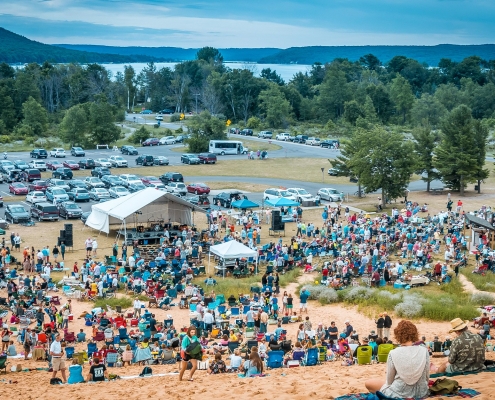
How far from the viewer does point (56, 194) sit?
45219mm

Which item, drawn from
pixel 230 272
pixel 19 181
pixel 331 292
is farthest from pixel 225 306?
pixel 19 181

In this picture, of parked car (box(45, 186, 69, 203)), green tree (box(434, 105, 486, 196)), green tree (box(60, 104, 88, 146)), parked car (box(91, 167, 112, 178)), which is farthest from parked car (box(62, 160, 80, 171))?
green tree (box(434, 105, 486, 196))

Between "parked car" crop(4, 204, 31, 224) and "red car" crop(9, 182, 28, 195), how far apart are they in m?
8.25

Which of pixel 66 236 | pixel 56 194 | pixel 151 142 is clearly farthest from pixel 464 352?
pixel 151 142

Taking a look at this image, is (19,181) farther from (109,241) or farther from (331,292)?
(331,292)

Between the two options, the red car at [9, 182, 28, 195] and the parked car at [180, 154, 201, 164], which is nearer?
the red car at [9, 182, 28, 195]

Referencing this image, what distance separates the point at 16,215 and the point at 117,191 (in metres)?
8.50

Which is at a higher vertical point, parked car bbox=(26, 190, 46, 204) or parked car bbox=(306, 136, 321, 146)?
parked car bbox=(306, 136, 321, 146)

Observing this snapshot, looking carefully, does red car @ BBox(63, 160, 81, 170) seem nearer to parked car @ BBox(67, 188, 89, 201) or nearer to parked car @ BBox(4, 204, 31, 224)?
parked car @ BBox(67, 188, 89, 201)

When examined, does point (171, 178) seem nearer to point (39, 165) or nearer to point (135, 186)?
point (135, 186)

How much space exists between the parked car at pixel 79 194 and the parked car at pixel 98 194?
1.41 feet

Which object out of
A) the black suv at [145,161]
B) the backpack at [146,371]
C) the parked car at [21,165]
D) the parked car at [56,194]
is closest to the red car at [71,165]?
the parked car at [21,165]

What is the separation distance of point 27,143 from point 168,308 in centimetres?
6202

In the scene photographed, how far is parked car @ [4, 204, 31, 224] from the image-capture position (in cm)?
3950
